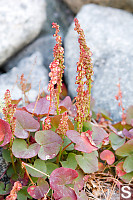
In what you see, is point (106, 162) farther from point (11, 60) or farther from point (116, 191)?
point (11, 60)

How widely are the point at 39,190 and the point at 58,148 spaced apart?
17cm

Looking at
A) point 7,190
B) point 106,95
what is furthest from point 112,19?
point 7,190

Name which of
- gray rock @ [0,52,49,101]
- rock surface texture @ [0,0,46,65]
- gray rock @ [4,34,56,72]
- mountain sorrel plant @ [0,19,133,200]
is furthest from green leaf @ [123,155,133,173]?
rock surface texture @ [0,0,46,65]

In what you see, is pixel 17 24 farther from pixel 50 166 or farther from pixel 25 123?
pixel 50 166

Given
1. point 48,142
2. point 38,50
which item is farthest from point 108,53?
point 48,142

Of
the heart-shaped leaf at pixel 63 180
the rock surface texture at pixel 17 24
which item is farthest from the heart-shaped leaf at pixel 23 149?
the rock surface texture at pixel 17 24

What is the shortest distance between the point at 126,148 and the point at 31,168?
41cm

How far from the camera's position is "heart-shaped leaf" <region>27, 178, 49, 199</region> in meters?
0.85

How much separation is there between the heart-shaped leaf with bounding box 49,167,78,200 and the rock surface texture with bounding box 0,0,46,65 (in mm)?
1252

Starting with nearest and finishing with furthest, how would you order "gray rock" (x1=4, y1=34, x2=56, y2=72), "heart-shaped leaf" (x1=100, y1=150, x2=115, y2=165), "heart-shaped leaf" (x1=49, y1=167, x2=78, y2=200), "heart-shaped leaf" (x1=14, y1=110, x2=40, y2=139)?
"heart-shaped leaf" (x1=49, y1=167, x2=78, y2=200) < "heart-shaped leaf" (x1=14, y1=110, x2=40, y2=139) < "heart-shaped leaf" (x1=100, y1=150, x2=115, y2=165) < "gray rock" (x1=4, y1=34, x2=56, y2=72)

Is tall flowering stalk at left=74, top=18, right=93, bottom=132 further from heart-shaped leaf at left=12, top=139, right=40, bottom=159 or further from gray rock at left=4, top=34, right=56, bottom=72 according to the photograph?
gray rock at left=4, top=34, right=56, bottom=72

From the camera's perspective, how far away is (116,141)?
110cm

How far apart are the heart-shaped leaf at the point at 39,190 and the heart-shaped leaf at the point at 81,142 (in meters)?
0.19

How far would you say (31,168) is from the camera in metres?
0.88
